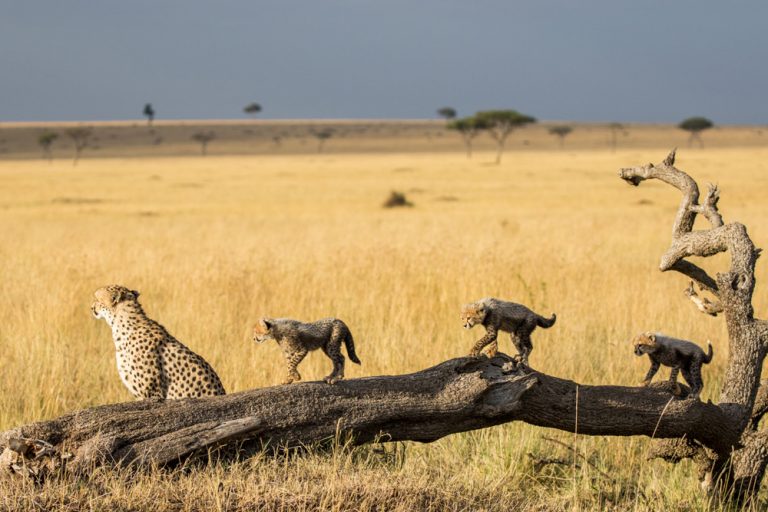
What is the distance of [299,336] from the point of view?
3.86 meters

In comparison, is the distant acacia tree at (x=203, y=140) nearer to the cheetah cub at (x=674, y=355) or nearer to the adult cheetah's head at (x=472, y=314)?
the cheetah cub at (x=674, y=355)

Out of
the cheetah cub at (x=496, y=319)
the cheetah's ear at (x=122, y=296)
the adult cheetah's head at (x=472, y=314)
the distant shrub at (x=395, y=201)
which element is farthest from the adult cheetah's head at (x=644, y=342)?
the distant shrub at (x=395, y=201)

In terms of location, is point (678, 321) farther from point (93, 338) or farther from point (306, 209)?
point (306, 209)

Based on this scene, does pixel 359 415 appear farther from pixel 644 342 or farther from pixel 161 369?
pixel 644 342

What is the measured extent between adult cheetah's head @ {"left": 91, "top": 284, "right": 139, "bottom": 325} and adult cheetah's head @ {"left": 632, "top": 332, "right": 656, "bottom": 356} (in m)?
2.56

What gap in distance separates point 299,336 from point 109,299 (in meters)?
1.44

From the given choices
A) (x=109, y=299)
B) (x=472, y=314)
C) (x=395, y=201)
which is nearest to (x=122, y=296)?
(x=109, y=299)

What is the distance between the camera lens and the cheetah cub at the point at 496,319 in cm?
365

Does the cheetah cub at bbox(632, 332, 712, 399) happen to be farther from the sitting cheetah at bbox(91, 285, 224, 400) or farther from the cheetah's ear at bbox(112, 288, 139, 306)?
the cheetah's ear at bbox(112, 288, 139, 306)

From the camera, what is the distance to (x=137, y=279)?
11383 millimetres

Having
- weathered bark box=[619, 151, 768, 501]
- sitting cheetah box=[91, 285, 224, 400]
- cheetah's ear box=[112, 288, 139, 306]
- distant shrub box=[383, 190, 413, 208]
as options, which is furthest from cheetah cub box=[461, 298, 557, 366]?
distant shrub box=[383, 190, 413, 208]

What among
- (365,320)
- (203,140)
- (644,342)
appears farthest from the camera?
(203,140)

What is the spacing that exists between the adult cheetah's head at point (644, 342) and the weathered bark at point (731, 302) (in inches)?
16.3

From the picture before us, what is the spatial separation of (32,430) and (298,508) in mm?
1137
